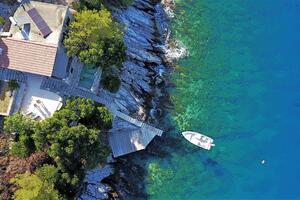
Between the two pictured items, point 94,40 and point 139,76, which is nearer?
point 94,40

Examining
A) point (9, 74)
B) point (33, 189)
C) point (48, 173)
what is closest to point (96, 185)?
point (48, 173)

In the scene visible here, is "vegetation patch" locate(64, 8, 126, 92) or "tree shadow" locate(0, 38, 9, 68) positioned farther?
"vegetation patch" locate(64, 8, 126, 92)

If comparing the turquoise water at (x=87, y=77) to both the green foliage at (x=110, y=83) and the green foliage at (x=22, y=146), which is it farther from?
the green foliage at (x=22, y=146)

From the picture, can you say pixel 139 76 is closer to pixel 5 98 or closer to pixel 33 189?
pixel 5 98

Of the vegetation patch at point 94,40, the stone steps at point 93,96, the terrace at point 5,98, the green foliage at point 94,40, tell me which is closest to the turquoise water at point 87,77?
the stone steps at point 93,96

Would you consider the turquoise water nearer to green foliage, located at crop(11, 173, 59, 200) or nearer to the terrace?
the terrace

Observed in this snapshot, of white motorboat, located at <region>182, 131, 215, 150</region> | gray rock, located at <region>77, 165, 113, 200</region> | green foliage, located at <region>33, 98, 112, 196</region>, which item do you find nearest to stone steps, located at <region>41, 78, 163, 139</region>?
green foliage, located at <region>33, 98, 112, 196</region>

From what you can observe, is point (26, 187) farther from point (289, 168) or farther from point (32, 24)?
point (289, 168)
